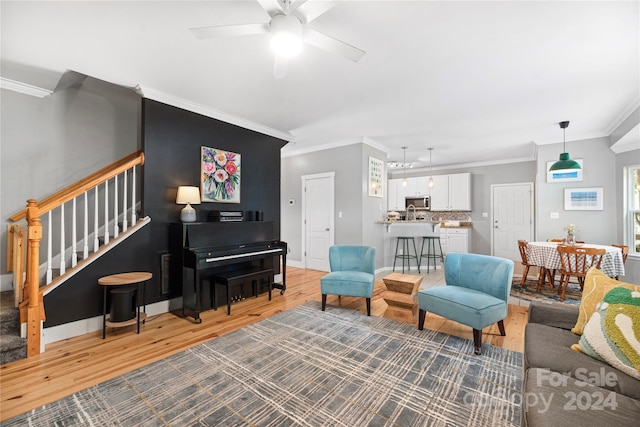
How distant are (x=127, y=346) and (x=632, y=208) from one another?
22.8ft

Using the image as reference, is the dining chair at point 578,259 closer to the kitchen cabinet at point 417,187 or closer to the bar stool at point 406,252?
the bar stool at point 406,252

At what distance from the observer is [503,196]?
6.67 meters

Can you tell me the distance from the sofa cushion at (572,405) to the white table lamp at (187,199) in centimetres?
333

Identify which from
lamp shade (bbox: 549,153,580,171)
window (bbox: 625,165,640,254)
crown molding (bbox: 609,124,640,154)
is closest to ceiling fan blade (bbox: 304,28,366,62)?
lamp shade (bbox: 549,153,580,171)

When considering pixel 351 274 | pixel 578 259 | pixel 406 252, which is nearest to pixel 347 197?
Answer: pixel 406 252

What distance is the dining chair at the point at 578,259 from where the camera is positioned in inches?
133

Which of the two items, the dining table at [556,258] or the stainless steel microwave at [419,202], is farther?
the stainless steel microwave at [419,202]

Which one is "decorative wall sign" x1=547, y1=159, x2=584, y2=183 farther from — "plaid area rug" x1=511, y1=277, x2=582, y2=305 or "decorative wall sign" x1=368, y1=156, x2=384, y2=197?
"decorative wall sign" x1=368, y1=156, x2=384, y2=197

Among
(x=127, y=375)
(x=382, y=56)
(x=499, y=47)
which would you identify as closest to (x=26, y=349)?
(x=127, y=375)

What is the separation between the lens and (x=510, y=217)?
21.5ft

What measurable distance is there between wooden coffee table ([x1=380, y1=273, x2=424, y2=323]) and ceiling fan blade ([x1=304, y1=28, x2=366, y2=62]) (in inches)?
97.4

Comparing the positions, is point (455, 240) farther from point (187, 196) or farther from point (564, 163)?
point (187, 196)

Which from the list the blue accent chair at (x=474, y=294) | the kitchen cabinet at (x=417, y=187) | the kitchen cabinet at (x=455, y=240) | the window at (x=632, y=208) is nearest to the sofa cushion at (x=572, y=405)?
the blue accent chair at (x=474, y=294)

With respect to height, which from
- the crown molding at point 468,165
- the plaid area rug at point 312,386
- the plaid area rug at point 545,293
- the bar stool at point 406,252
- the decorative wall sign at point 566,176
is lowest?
the plaid area rug at point 312,386
